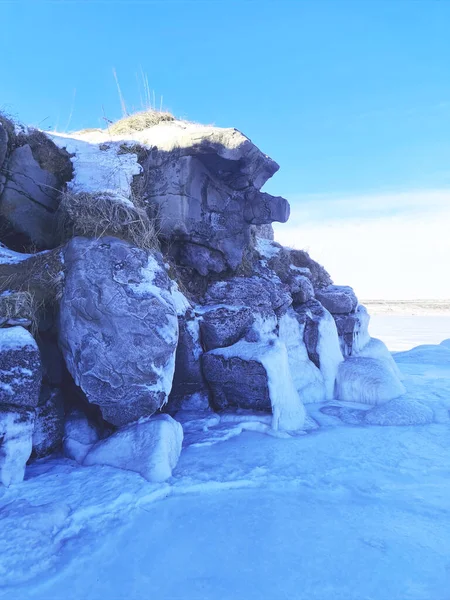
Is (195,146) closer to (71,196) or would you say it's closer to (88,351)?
(71,196)

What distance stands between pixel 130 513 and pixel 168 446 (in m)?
0.83

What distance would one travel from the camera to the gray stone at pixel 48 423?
3.73 meters

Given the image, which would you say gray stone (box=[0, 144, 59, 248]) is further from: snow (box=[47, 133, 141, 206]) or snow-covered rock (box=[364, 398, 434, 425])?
snow-covered rock (box=[364, 398, 434, 425])

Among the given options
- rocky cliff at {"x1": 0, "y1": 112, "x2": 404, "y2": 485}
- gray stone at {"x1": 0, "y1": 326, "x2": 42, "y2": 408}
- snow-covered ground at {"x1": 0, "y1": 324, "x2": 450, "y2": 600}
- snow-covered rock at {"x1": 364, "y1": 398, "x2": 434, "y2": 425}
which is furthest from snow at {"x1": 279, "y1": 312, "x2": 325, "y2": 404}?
gray stone at {"x1": 0, "y1": 326, "x2": 42, "y2": 408}

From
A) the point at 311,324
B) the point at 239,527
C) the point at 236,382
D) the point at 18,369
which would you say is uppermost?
the point at 311,324

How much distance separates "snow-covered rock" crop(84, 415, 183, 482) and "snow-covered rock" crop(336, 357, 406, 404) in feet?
10.9

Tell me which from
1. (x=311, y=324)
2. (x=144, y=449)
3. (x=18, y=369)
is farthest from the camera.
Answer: (x=311, y=324)

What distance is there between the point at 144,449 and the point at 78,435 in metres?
0.81

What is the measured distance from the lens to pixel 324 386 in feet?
20.9

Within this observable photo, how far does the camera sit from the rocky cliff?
12.5 feet

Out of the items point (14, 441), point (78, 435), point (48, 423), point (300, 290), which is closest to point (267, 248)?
point (300, 290)

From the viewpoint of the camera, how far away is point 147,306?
13.5ft

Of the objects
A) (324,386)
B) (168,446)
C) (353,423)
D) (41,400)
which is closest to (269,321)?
(324,386)

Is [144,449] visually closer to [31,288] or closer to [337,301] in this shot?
[31,288]
